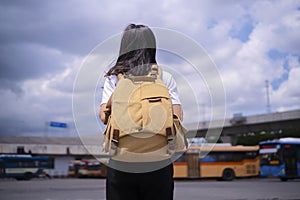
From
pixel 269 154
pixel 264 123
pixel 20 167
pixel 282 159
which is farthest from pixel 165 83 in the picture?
pixel 264 123

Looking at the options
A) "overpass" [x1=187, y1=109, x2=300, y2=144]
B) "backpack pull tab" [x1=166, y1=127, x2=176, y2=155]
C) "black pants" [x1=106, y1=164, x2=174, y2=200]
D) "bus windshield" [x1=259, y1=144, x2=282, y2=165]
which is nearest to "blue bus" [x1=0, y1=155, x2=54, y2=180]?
"overpass" [x1=187, y1=109, x2=300, y2=144]

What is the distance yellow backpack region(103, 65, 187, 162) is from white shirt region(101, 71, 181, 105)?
0.40ft

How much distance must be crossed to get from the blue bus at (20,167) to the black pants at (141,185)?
38.9 meters

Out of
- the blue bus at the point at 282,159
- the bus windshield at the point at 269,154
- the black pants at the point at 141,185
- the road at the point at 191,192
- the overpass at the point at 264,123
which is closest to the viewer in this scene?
the black pants at the point at 141,185

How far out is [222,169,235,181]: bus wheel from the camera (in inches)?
1218

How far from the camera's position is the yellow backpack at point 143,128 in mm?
1863

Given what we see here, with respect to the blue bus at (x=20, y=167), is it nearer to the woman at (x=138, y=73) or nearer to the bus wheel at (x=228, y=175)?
the bus wheel at (x=228, y=175)

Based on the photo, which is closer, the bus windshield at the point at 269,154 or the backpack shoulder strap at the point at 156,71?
the backpack shoulder strap at the point at 156,71

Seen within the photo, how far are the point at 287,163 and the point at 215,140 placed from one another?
26734 millimetres

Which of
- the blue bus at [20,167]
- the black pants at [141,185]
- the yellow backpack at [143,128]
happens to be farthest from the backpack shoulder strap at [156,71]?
the blue bus at [20,167]

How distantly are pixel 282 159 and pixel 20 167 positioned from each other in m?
24.5

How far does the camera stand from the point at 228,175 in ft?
102

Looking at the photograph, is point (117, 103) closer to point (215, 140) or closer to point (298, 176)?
point (215, 140)

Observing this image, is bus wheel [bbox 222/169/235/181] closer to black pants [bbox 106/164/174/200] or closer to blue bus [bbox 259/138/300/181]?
blue bus [bbox 259/138/300/181]
